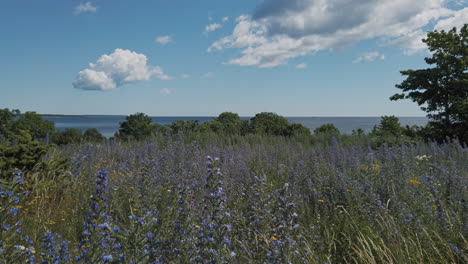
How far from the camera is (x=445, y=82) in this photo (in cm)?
1438

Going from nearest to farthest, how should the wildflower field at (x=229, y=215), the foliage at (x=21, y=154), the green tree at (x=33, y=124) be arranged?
the wildflower field at (x=229, y=215), the foliage at (x=21, y=154), the green tree at (x=33, y=124)

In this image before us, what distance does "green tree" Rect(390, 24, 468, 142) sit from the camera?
13.9m

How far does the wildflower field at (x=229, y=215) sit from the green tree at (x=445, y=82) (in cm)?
811

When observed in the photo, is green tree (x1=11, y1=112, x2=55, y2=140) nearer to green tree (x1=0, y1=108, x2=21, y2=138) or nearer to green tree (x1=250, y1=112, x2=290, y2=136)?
green tree (x1=0, y1=108, x2=21, y2=138)

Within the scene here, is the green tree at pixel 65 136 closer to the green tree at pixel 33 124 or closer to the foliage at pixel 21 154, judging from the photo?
the green tree at pixel 33 124

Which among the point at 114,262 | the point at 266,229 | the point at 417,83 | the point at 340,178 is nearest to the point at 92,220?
the point at 114,262

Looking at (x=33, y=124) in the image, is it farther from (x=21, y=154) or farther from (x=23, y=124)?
(x=21, y=154)

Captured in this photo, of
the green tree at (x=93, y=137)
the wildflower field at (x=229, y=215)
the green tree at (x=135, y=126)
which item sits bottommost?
the wildflower field at (x=229, y=215)

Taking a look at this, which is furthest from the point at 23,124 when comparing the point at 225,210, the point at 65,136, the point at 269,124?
the point at 225,210

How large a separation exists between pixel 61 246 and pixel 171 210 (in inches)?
38.0

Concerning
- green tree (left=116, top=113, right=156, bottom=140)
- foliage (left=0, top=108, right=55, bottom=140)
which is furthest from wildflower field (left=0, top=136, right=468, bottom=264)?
green tree (left=116, top=113, right=156, bottom=140)

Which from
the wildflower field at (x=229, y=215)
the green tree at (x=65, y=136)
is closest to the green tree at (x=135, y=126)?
the green tree at (x=65, y=136)

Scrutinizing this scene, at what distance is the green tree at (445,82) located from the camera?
1385 cm

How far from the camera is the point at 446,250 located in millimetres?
3338
